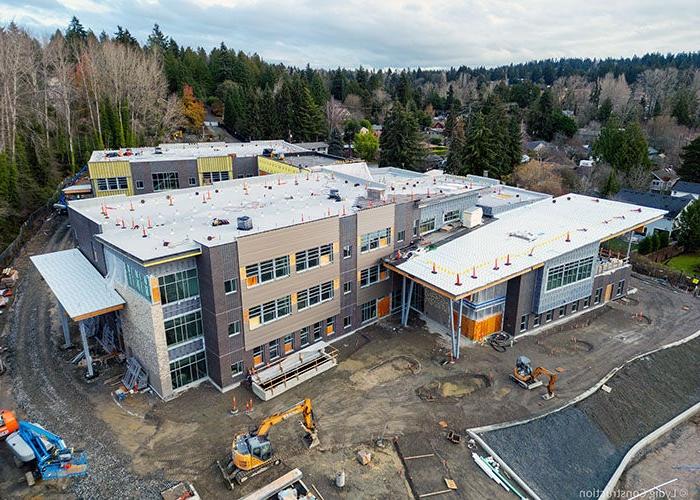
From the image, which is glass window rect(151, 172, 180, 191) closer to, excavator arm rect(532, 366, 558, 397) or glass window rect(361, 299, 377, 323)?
glass window rect(361, 299, 377, 323)

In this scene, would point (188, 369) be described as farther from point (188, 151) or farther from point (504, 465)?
point (188, 151)

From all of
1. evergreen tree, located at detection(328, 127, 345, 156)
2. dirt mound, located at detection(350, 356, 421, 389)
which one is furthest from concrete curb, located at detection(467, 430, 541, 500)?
evergreen tree, located at detection(328, 127, 345, 156)

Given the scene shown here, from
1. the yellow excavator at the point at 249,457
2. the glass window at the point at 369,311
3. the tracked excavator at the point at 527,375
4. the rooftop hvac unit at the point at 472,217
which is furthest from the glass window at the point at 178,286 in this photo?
the rooftop hvac unit at the point at 472,217

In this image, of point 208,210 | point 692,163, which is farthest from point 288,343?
point 692,163

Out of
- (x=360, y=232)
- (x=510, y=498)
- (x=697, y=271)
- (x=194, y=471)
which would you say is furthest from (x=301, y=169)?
(x=697, y=271)

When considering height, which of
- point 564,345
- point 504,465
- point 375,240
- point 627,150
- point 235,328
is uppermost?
point 627,150

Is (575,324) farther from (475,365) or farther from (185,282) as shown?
(185,282)

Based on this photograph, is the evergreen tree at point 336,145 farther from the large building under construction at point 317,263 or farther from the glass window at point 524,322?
the glass window at point 524,322
